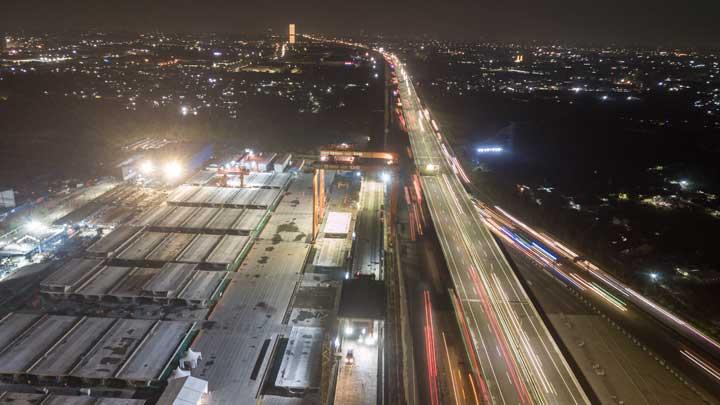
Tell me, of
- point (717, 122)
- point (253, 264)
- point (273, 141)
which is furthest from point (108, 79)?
point (717, 122)

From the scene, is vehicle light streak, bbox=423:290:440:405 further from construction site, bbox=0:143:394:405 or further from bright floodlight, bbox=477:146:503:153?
bright floodlight, bbox=477:146:503:153

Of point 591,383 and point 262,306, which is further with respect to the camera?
point 262,306

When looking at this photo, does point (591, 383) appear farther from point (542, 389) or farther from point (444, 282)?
point (444, 282)

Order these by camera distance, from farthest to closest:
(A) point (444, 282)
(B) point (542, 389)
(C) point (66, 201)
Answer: (C) point (66, 201) → (A) point (444, 282) → (B) point (542, 389)

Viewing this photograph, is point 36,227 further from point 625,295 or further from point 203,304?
point 625,295

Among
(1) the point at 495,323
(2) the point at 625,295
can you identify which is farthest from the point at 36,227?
(2) the point at 625,295

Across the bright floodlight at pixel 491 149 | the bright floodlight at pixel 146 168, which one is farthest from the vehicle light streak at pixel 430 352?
the bright floodlight at pixel 491 149
